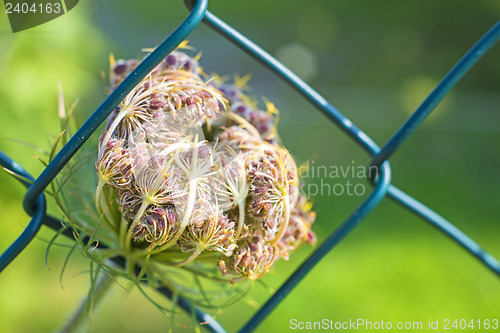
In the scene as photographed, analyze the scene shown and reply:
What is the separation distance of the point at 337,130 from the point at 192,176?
283 cm

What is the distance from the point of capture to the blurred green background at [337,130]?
146 centimetres

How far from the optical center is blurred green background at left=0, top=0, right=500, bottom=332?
1464 millimetres

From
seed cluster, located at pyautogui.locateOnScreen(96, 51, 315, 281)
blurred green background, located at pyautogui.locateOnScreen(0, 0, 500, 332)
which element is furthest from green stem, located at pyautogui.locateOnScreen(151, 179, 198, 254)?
blurred green background, located at pyautogui.locateOnScreen(0, 0, 500, 332)

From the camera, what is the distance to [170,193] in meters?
0.54

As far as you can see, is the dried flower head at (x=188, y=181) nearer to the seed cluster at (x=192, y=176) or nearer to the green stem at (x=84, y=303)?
the seed cluster at (x=192, y=176)

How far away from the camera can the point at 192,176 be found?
1.78 ft

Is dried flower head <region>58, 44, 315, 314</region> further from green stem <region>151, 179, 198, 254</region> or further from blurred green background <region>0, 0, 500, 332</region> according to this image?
blurred green background <region>0, 0, 500, 332</region>

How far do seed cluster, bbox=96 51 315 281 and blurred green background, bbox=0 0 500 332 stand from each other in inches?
5.8

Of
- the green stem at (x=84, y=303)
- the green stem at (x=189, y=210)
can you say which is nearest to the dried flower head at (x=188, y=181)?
the green stem at (x=189, y=210)

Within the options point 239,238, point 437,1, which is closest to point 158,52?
point 239,238

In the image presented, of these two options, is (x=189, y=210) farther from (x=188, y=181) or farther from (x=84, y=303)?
(x=84, y=303)

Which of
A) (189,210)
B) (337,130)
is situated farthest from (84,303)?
(337,130)

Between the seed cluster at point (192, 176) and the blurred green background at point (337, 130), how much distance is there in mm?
148

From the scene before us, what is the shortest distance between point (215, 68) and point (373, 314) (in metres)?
2.63
